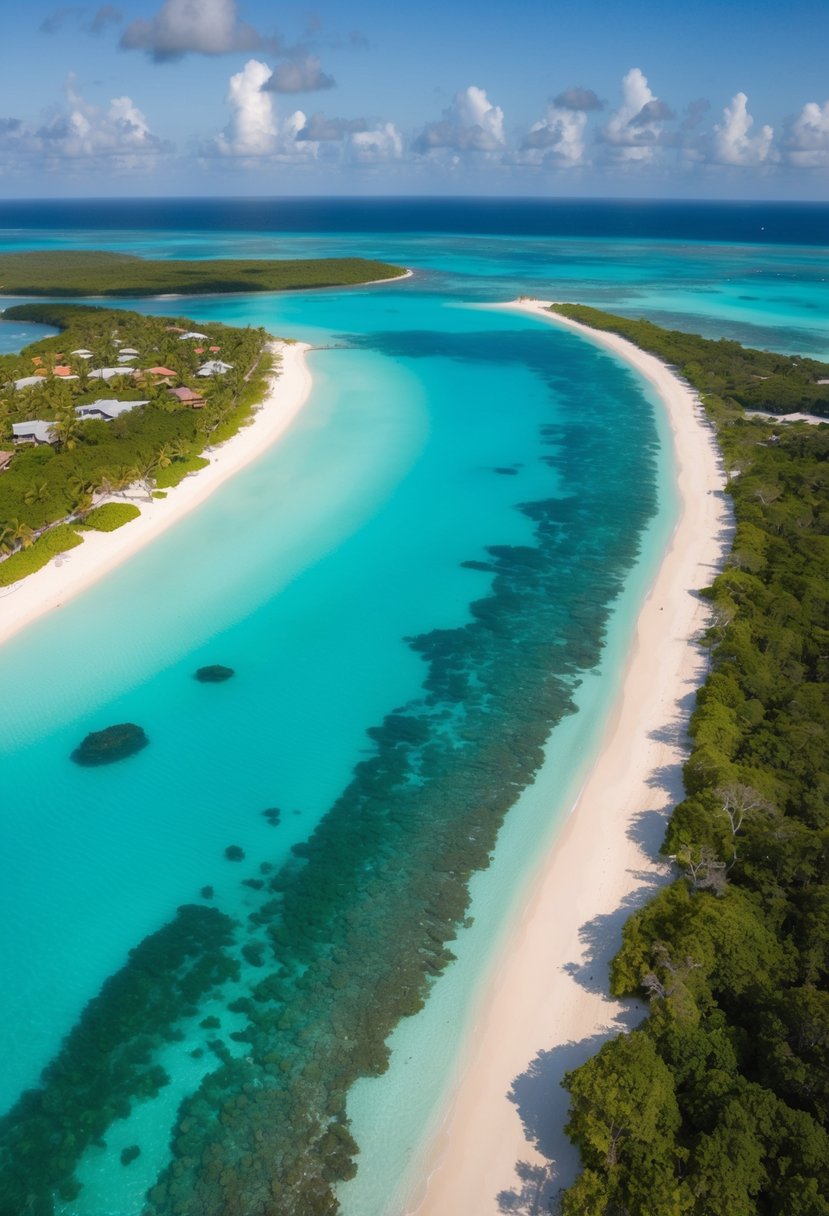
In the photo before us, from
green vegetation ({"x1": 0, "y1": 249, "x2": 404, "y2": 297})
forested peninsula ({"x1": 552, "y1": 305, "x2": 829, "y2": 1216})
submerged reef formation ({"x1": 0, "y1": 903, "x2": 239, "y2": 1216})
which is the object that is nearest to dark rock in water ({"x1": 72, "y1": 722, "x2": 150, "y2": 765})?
submerged reef formation ({"x1": 0, "y1": 903, "x2": 239, "y2": 1216})

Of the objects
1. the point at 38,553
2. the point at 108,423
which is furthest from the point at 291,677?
the point at 108,423

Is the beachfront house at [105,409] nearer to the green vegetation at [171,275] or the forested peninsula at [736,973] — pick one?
the forested peninsula at [736,973]

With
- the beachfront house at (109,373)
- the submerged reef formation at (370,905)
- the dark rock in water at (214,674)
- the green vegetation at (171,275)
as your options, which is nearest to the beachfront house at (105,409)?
the beachfront house at (109,373)

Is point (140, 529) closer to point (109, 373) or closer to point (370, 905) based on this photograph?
point (370, 905)

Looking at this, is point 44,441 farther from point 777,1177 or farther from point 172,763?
point 777,1177

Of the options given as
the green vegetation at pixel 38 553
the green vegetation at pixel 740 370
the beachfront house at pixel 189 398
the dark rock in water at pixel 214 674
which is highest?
the green vegetation at pixel 740 370

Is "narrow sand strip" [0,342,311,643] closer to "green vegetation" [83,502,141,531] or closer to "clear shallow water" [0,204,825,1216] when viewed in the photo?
"green vegetation" [83,502,141,531]
